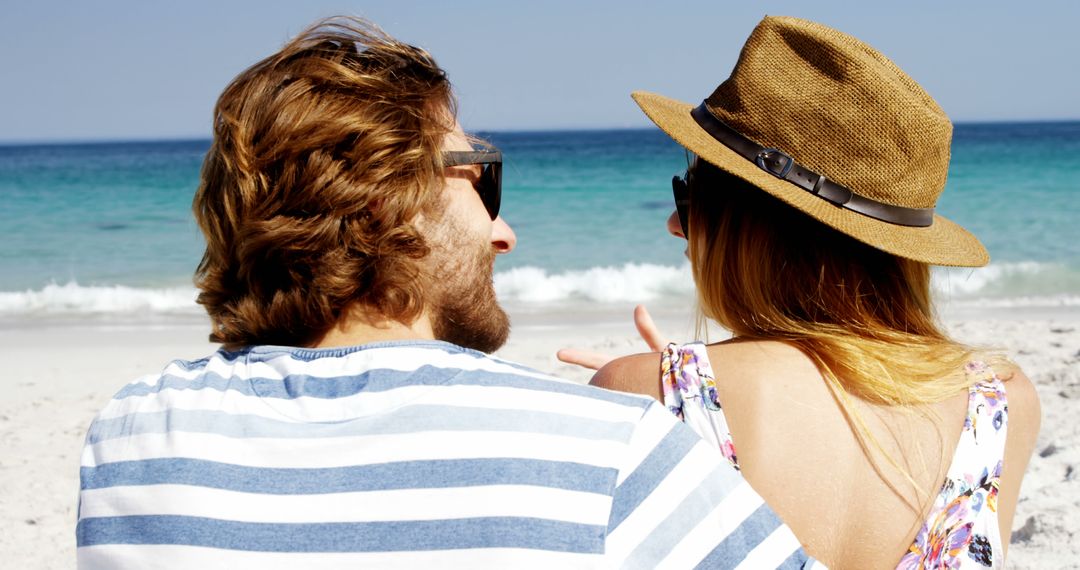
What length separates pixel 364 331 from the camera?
4.78 ft

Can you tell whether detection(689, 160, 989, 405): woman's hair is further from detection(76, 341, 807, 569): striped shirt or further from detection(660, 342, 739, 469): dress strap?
detection(76, 341, 807, 569): striped shirt

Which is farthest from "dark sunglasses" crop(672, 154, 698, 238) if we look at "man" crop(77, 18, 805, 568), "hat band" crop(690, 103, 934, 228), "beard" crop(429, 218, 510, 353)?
"man" crop(77, 18, 805, 568)

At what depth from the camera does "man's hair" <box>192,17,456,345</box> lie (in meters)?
1.42

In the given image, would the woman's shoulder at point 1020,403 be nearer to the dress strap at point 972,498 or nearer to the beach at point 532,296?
the dress strap at point 972,498

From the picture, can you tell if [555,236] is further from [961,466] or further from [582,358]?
[961,466]

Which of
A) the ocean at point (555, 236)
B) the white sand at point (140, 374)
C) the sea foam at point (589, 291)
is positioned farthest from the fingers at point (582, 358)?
the sea foam at point (589, 291)

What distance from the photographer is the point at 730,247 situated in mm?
1846

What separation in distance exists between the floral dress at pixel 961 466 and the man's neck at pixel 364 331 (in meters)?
0.51

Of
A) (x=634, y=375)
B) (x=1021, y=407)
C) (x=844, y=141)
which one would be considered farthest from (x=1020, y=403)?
(x=634, y=375)

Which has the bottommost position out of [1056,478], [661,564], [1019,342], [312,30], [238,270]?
[1019,342]

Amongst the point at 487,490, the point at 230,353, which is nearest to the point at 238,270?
the point at 230,353

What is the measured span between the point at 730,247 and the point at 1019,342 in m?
5.56

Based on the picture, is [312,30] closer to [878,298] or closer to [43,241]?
[878,298]

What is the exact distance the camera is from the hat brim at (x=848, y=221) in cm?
174
